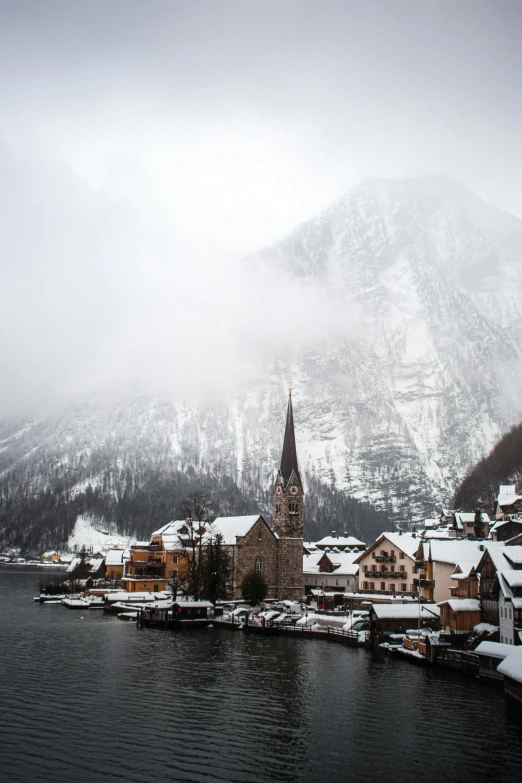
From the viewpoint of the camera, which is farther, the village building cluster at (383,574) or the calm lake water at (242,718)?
the village building cluster at (383,574)

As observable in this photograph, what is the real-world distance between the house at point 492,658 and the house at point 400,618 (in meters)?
15.9

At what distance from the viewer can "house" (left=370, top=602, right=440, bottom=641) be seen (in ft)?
222

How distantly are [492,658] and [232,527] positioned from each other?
5892 centimetres

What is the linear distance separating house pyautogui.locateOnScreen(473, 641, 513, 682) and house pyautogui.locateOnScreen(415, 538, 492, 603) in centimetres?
2364

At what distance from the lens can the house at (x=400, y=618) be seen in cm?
6762

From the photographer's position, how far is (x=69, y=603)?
323 ft

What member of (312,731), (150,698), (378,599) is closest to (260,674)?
(150,698)

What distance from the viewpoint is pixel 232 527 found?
104 m

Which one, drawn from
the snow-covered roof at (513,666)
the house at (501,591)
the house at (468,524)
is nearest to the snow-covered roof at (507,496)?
the house at (468,524)

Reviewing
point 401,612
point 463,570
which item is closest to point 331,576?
point 401,612

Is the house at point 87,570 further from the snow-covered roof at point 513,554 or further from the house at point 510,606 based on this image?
the house at point 510,606

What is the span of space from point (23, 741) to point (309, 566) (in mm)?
87029

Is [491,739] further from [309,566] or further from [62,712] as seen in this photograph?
[309,566]

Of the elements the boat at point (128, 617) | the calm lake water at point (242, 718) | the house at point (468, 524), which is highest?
the house at point (468, 524)
